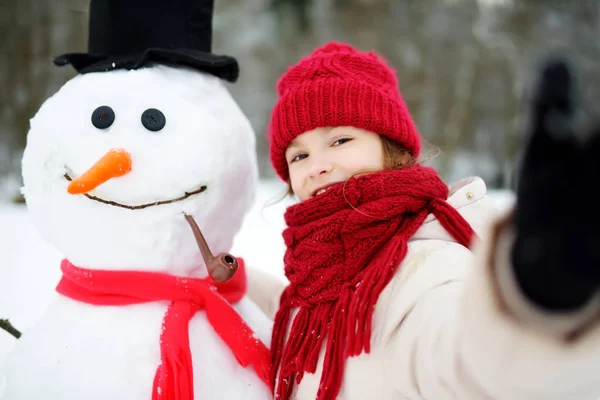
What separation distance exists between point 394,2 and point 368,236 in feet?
14.0

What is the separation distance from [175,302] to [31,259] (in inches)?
37.0

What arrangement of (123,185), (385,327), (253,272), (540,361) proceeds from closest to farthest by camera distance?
1. (540,361)
2. (385,327)
3. (123,185)
4. (253,272)

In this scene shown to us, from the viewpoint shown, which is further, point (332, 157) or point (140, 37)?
point (140, 37)

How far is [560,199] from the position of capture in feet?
1.17

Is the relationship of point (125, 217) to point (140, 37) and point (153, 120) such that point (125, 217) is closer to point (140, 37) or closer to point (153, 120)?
point (153, 120)

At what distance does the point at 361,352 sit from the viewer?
707 mm

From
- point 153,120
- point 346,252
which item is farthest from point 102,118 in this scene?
point 346,252

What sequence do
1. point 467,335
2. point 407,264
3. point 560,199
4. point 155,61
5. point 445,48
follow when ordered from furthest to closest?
1. point 445,48
2. point 155,61
3. point 407,264
4. point 467,335
5. point 560,199

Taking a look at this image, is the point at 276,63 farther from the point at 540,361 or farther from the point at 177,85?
the point at 540,361

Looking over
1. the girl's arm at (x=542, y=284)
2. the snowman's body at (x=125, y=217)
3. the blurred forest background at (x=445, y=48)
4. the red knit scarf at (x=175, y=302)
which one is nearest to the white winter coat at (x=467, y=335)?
the girl's arm at (x=542, y=284)

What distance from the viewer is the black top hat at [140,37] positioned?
970 millimetres

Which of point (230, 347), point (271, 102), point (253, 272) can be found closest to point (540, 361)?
point (230, 347)

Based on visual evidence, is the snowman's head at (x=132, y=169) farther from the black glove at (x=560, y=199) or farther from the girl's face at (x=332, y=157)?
the black glove at (x=560, y=199)

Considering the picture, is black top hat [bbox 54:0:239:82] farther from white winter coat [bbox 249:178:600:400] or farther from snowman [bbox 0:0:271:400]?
white winter coat [bbox 249:178:600:400]
